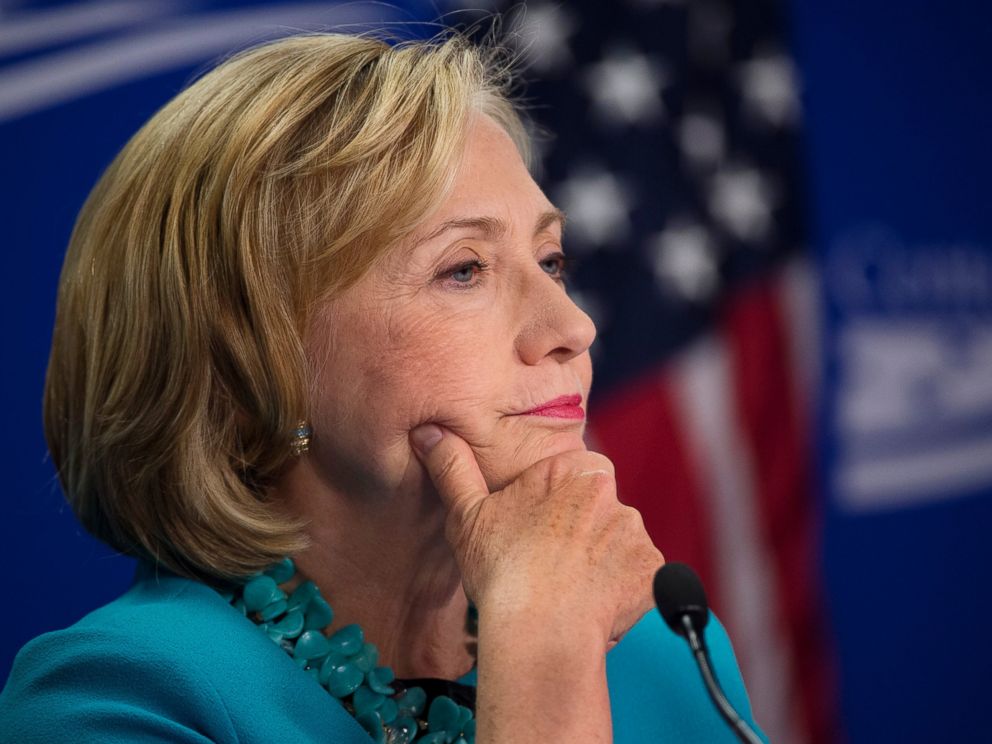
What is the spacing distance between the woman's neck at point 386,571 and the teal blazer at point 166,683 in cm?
15

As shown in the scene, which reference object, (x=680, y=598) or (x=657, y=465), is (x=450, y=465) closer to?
(x=680, y=598)

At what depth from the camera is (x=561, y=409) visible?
4.61 feet

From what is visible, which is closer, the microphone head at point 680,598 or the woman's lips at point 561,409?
the microphone head at point 680,598

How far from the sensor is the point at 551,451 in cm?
138

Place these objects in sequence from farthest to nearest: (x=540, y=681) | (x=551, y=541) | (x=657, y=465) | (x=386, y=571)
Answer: (x=657, y=465) < (x=386, y=571) < (x=551, y=541) < (x=540, y=681)

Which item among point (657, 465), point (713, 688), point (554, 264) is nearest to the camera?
point (713, 688)

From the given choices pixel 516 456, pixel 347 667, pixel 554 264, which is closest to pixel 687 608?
pixel 516 456

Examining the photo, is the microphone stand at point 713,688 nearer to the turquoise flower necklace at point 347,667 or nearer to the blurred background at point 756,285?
the turquoise flower necklace at point 347,667

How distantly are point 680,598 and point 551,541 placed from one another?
230mm

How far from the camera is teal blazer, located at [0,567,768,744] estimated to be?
1189mm

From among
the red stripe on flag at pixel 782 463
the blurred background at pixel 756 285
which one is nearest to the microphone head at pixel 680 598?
the blurred background at pixel 756 285

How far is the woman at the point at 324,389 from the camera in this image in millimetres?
1327

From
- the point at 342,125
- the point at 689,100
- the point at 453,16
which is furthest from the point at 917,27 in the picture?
the point at 342,125

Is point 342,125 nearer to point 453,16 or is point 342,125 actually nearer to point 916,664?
point 453,16
